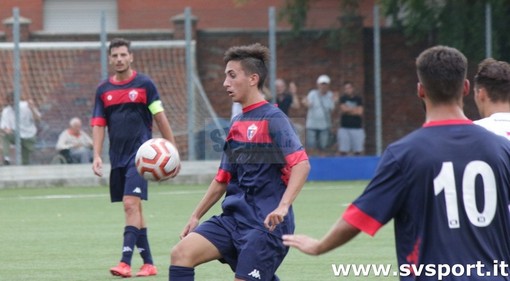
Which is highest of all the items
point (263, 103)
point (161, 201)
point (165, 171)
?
point (263, 103)

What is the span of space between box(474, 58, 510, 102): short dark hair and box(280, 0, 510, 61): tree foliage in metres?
14.7

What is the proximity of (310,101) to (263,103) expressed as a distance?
1426cm

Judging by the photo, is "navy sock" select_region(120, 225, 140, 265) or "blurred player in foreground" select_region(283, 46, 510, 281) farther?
"navy sock" select_region(120, 225, 140, 265)

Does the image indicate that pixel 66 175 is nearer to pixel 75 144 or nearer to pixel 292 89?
pixel 75 144

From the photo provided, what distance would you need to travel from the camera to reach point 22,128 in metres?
19.7

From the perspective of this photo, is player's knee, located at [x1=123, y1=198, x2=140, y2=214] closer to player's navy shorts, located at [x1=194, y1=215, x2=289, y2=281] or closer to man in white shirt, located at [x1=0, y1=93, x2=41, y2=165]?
player's navy shorts, located at [x1=194, y1=215, x2=289, y2=281]

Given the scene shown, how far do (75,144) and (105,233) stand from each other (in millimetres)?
7119

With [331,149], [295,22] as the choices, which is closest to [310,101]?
[331,149]

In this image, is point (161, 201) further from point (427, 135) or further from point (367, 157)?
point (427, 135)

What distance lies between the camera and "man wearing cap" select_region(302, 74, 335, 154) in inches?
831

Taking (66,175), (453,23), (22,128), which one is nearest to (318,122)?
(453,23)

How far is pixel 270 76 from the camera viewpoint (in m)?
20.8

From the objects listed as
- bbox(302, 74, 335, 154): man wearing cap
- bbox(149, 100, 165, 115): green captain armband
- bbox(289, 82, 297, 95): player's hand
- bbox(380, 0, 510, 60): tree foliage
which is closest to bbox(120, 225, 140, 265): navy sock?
bbox(149, 100, 165, 115): green captain armband

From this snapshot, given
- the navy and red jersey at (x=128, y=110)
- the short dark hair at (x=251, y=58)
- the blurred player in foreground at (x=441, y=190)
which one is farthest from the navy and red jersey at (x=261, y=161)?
the navy and red jersey at (x=128, y=110)
